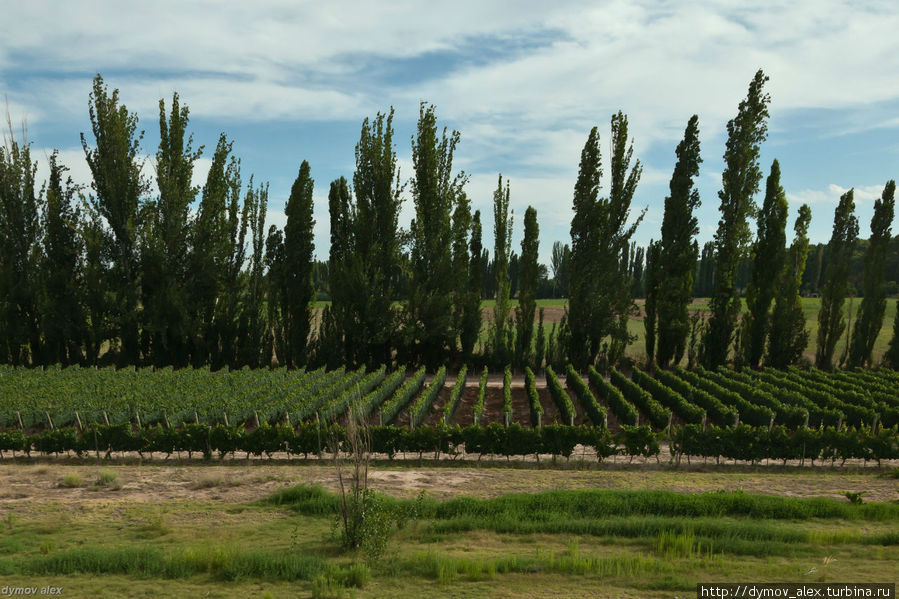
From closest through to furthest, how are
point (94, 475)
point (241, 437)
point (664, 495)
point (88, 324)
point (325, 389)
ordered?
point (664, 495) < point (94, 475) < point (241, 437) < point (325, 389) < point (88, 324)

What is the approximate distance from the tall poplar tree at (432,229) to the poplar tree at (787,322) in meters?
19.6

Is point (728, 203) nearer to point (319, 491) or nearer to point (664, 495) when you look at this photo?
point (664, 495)

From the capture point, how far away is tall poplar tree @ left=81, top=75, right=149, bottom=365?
37.9m

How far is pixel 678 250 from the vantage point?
1576 inches

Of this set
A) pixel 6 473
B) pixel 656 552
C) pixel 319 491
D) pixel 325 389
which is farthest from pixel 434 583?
pixel 325 389

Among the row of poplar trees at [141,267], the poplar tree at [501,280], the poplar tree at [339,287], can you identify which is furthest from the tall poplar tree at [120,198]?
the poplar tree at [501,280]

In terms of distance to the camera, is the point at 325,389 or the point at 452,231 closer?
the point at 325,389

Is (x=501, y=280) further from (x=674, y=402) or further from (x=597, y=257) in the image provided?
(x=674, y=402)

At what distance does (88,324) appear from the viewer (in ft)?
126

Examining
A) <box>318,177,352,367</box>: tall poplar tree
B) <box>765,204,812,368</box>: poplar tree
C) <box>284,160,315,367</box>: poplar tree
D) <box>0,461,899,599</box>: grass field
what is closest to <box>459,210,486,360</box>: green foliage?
<box>318,177,352,367</box>: tall poplar tree

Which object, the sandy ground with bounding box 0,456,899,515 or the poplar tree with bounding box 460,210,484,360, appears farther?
the poplar tree with bounding box 460,210,484,360

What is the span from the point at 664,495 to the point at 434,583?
5.93 meters

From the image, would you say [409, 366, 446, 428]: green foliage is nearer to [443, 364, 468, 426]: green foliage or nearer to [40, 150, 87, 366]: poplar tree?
[443, 364, 468, 426]: green foliage

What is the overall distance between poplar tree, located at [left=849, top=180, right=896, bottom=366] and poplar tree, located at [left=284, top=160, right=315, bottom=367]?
34.5 metres
